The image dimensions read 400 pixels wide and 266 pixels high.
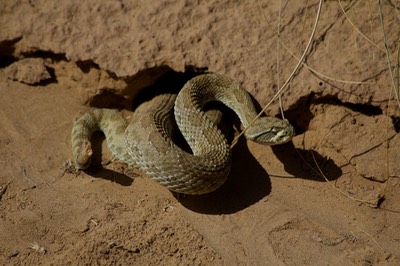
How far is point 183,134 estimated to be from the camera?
22.2 feet

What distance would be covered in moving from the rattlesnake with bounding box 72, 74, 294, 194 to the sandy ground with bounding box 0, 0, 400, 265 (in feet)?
0.81

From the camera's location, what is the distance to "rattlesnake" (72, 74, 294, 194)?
5871 millimetres

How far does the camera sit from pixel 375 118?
6699mm

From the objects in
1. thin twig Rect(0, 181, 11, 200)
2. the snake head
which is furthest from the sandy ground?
the snake head

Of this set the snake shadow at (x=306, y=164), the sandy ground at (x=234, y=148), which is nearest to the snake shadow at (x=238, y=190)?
the sandy ground at (x=234, y=148)

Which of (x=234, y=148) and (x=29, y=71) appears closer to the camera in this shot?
(x=234, y=148)

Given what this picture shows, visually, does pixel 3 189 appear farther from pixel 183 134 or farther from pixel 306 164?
pixel 306 164

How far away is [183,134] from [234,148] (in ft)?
2.44

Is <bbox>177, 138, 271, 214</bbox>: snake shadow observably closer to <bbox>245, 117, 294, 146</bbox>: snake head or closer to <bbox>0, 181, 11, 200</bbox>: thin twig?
<bbox>245, 117, 294, 146</bbox>: snake head

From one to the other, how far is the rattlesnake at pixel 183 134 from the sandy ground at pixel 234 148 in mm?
247

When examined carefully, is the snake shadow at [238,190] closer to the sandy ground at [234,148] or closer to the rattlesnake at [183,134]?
the sandy ground at [234,148]

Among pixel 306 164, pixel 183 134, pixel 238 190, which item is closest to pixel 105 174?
pixel 183 134

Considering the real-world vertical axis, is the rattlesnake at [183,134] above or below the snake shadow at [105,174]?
above

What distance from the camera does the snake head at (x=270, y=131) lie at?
6.26 metres
